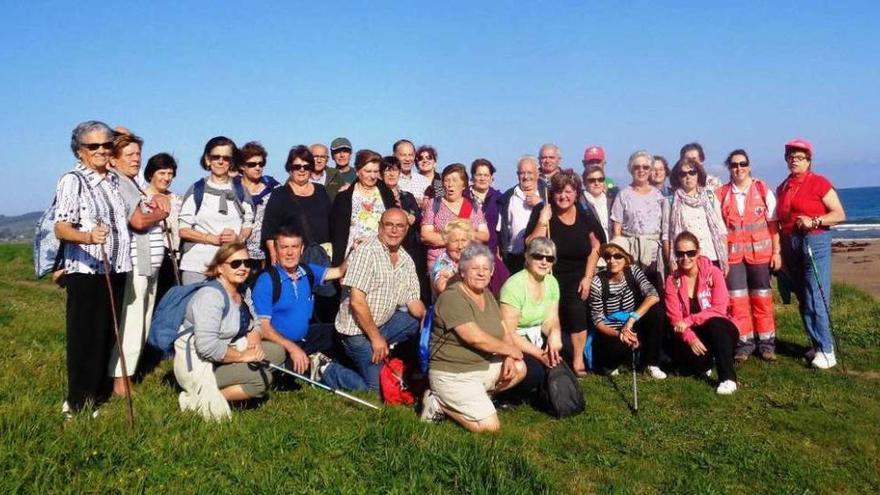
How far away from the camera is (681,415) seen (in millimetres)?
6344

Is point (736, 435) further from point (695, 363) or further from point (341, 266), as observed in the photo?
point (341, 266)

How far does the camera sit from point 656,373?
7723 mm

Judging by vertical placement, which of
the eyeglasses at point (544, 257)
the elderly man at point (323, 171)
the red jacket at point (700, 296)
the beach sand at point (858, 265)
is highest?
the elderly man at point (323, 171)

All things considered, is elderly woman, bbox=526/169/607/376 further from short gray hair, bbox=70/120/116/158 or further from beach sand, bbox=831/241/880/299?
beach sand, bbox=831/241/880/299

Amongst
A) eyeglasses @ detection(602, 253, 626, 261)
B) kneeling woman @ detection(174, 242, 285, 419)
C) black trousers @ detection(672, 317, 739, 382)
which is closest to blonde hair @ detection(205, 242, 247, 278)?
A: kneeling woman @ detection(174, 242, 285, 419)

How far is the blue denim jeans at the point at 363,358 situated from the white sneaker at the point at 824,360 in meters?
4.72

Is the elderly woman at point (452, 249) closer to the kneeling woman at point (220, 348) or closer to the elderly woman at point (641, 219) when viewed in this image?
the kneeling woman at point (220, 348)

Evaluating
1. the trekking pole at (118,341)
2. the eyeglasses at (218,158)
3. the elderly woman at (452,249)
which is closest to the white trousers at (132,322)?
the trekking pole at (118,341)

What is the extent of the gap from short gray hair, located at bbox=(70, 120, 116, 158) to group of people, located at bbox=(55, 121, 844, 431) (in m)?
0.02

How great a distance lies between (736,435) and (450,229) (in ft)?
10.6

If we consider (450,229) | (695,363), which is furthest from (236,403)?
(695,363)

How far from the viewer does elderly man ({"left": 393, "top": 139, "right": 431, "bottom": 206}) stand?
9.53 meters

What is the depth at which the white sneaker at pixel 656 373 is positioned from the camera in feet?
25.2

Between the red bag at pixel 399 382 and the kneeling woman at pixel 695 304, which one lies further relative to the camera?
the kneeling woman at pixel 695 304
